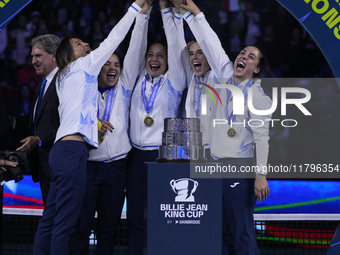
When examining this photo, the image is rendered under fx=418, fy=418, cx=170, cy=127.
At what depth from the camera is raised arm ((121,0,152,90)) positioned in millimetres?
3533

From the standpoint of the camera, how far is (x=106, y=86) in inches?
143

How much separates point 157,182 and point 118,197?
0.95 meters

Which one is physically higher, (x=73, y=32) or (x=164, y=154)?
(x=73, y=32)

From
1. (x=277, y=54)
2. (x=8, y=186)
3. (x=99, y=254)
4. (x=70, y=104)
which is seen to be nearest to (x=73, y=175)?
(x=70, y=104)

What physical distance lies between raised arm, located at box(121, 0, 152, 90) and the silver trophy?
921 millimetres

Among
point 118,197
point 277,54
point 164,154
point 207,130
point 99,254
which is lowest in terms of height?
point 99,254

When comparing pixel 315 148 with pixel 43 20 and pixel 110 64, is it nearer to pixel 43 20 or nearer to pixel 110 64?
pixel 110 64

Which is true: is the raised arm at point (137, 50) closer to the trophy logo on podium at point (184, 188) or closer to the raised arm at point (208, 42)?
the raised arm at point (208, 42)

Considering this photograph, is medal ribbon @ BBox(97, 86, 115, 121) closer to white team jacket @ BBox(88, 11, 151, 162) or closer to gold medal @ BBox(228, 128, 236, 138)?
white team jacket @ BBox(88, 11, 151, 162)

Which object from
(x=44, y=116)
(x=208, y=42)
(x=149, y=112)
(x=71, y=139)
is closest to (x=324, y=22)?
(x=208, y=42)

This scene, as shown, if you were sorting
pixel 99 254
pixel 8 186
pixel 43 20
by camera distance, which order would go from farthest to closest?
pixel 43 20
pixel 8 186
pixel 99 254

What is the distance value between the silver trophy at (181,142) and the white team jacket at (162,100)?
66 cm

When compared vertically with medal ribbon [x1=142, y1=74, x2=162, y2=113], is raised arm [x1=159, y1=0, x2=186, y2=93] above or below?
above

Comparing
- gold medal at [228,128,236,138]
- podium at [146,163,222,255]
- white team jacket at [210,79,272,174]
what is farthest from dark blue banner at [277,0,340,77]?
podium at [146,163,222,255]
